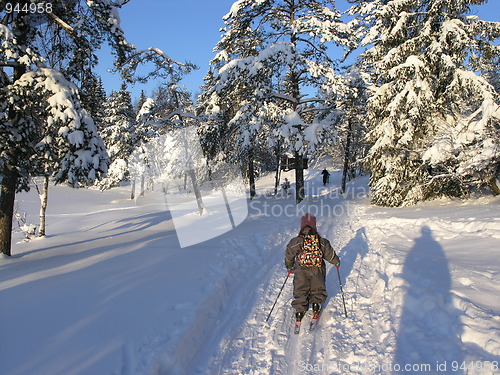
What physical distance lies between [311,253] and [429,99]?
35.7 ft

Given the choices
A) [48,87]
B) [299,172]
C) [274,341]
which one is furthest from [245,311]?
[299,172]

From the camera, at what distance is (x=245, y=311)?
5102mm

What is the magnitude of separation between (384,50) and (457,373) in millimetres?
15149

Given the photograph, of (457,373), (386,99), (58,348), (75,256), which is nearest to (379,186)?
(386,99)

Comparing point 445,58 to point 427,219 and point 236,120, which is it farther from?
point 236,120

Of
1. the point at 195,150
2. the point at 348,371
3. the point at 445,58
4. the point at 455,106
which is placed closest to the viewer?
the point at 348,371

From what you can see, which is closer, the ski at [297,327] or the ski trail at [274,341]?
the ski trail at [274,341]

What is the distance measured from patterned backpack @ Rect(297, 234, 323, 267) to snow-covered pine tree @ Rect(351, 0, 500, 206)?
8451mm

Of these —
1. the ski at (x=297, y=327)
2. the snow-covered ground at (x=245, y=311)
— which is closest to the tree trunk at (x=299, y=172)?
the snow-covered ground at (x=245, y=311)

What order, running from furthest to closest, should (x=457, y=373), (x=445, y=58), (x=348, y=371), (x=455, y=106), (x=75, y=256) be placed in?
1. (x=455, y=106)
2. (x=445, y=58)
3. (x=75, y=256)
4. (x=348, y=371)
5. (x=457, y=373)

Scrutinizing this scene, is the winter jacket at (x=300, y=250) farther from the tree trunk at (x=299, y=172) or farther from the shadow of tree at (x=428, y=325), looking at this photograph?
the tree trunk at (x=299, y=172)

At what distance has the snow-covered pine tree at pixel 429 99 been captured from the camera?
36.0 ft

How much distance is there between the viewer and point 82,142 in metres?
7.36

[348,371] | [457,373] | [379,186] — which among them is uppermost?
[379,186]
